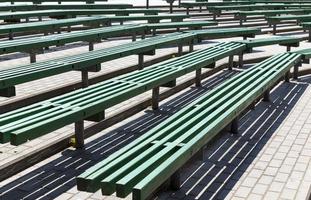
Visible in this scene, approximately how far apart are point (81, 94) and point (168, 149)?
1.90 metres

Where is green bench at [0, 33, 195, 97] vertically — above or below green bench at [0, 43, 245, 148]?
above

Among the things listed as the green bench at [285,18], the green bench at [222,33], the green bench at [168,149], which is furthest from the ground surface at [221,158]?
the green bench at [285,18]

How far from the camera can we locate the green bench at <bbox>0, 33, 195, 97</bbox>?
6.12m

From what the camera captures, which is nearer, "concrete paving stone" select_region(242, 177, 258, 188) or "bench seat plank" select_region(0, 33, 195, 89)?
"concrete paving stone" select_region(242, 177, 258, 188)

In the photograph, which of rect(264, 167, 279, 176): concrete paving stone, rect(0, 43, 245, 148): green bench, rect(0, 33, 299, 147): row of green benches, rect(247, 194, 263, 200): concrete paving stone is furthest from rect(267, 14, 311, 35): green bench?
rect(247, 194, 263, 200): concrete paving stone

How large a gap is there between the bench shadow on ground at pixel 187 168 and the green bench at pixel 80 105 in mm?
365

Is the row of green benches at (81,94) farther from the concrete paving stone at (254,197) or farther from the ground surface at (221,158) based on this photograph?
the concrete paving stone at (254,197)

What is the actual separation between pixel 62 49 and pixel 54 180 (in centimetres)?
774

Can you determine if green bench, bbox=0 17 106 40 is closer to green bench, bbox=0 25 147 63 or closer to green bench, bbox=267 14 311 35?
green bench, bbox=0 25 147 63

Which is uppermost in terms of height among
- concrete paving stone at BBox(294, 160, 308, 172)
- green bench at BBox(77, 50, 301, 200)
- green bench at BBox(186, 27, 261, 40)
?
green bench at BBox(186, 27, 261, 40)

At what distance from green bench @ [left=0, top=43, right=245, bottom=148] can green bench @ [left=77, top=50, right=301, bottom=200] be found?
31.2 inches

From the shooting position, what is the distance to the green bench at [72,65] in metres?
6.12

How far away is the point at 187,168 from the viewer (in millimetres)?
5117

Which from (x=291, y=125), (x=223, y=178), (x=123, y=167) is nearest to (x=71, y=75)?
(x=291, y=125)
